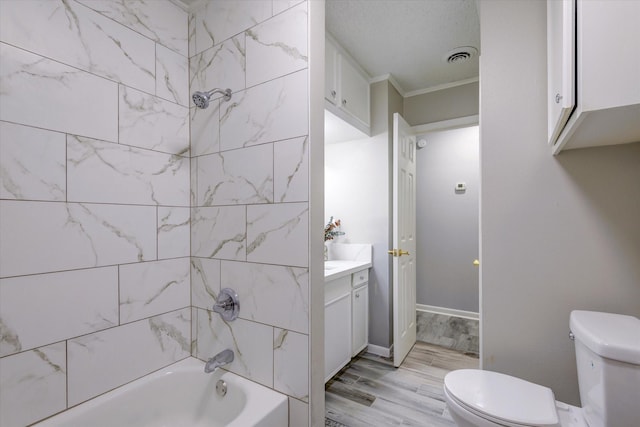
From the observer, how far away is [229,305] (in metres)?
1.40

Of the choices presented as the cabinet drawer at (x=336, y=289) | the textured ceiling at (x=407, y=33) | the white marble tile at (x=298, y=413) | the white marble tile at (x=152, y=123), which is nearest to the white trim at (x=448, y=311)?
the cabinet drawer at (x=336, y=289)

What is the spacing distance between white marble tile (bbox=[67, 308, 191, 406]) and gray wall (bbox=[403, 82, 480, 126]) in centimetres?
273

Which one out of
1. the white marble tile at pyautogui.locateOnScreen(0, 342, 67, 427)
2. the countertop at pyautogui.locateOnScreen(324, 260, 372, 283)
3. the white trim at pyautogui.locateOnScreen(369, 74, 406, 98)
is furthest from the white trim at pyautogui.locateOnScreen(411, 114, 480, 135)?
the white marble tile at pyautogui.locateOnScreen(0, 342, 67, 427)

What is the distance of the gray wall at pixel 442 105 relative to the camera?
2.79m

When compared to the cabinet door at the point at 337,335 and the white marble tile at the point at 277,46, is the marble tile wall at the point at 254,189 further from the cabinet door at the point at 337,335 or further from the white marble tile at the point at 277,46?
Answer: the cabinet door at the point at 337,335

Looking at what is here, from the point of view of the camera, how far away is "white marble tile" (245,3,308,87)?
1.23 m

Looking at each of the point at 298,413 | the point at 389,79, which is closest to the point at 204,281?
the point at 298,413

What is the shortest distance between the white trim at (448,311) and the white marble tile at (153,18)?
387 centimetres

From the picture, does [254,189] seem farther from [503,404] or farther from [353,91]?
[353,91]

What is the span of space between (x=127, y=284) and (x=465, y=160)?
3.74 m

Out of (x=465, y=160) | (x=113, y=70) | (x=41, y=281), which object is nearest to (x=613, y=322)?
(x=41, y=281)

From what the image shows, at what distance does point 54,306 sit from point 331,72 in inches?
82.7

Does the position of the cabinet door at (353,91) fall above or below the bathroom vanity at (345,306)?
above

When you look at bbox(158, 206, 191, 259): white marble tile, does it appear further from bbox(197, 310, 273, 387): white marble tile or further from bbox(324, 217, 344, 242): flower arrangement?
bbox(324, 217, 344, 242): flower arrangement
